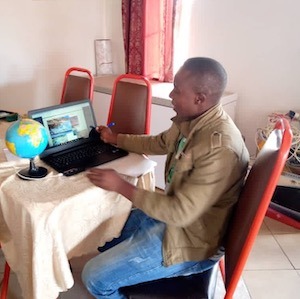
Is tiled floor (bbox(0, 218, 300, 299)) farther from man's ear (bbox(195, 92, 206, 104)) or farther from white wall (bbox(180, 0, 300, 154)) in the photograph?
man's ear (bbox(195, 92, 206, 104))

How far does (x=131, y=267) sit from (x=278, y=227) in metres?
1.45

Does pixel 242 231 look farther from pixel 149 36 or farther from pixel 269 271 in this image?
pixel 149 36

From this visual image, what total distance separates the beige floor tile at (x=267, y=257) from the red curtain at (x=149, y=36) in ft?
5.05

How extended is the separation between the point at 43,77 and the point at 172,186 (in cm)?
219

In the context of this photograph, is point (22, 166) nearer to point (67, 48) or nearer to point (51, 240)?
point (51, 240)

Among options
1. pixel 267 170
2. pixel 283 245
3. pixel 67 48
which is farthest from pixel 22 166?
pixel 67 48

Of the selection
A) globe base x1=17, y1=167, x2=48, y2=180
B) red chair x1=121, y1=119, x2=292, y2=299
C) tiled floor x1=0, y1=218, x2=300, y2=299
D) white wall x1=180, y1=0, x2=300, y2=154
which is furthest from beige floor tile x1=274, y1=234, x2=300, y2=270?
globe base x1=17, y1=167, x2=48, y2=180

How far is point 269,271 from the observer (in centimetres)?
179

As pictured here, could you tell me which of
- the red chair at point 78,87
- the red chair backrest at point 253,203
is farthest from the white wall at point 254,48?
the red chair backrest at point 253,203

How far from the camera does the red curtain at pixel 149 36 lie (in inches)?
103

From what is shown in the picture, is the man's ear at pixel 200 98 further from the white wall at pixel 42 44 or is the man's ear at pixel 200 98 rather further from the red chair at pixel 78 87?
the white wall at pixel 42 44

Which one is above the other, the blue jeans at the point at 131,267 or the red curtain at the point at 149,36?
the red curtain at the point at 149,36

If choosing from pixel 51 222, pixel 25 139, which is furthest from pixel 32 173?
pixel 51 222

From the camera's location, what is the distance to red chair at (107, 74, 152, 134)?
5.57 ft
